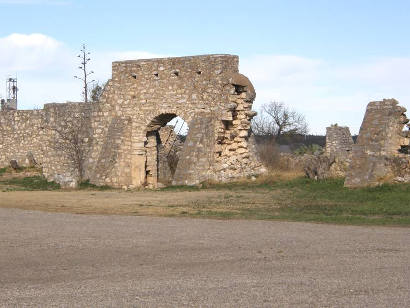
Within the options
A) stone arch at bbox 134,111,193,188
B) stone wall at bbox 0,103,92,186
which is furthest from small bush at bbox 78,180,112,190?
stone arch at bbox 134,111,193,188

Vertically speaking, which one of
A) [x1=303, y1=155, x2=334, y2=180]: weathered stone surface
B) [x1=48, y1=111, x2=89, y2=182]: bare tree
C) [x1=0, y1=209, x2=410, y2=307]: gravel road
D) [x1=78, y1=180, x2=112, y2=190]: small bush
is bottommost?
[x1=0, y1=209, x2=410, y2=307]: gravel road

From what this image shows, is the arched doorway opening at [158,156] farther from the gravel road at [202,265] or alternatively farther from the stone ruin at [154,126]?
the gravel road at [202,265]

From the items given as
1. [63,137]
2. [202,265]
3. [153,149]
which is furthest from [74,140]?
[202,265]

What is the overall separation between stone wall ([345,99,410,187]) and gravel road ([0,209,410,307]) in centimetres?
716

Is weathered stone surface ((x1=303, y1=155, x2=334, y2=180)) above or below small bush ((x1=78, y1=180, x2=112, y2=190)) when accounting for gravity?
above

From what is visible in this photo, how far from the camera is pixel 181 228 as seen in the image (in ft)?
36.9

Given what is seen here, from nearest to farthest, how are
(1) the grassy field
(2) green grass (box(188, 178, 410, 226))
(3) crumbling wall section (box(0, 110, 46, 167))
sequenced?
(2) green grass (box(188, 178, 410, 226)) < (1) the grassy field < (3) crumbling wall section (box(0, 110, 46, 167))

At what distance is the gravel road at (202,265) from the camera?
6211 millimetres

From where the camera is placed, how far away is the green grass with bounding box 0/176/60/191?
24.0 metres

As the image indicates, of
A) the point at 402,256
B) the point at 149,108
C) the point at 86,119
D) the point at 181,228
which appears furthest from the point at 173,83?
the point at 402,256

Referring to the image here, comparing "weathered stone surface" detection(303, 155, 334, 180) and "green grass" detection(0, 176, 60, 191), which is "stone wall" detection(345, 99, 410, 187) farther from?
"green grass" detection(0, 176, 60, 191)

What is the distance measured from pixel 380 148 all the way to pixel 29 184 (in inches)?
540

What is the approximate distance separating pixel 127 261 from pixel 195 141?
46.5 feet

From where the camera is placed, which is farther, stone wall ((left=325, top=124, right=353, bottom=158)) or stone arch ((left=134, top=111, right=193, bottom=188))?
stone wall ((left=325, top=124, right=353, bottom=158))
